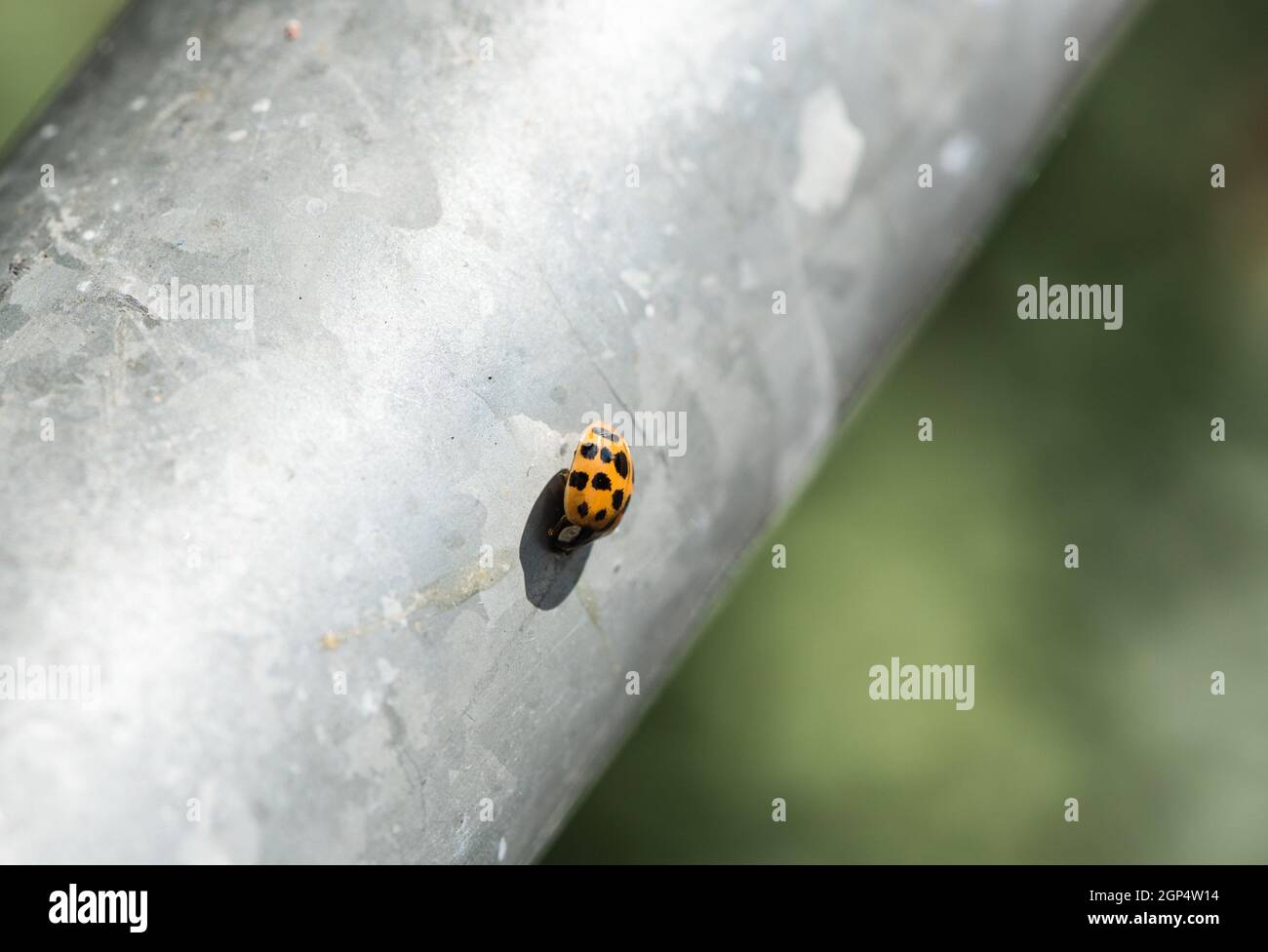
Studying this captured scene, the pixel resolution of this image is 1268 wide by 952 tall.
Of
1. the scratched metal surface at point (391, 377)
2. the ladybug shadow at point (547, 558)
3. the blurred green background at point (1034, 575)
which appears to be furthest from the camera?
the blurred green background at point (1034, 575)

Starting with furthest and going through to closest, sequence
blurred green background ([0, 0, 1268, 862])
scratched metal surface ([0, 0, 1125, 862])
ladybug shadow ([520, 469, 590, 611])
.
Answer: blurred green background ([0, 0, 1268, 862]) < ladybug shadow ([520, 469, 590, 611]) < scratched metal surface ([0, 0, 1125, 862])

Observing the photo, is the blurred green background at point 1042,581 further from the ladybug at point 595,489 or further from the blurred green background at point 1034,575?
the ladybug at point 595,489

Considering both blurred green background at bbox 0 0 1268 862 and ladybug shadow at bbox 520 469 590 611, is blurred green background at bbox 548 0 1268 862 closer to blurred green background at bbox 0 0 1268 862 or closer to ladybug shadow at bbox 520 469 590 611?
blurred green background at bbox 0 0 1268 862

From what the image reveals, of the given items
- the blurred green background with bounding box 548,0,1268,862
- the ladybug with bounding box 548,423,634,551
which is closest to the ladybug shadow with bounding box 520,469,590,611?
the ladybug with bounding box 548,423,634,551

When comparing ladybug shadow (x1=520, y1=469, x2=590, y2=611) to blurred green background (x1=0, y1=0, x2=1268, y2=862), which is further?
blurred green background (x1=0, y1=0, x2=1268, y2=862)

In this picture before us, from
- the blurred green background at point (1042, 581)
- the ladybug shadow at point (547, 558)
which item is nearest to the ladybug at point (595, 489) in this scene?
the ladybug shadow at point (547, 558)

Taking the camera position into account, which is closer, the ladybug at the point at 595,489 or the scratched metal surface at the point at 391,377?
the scratched metal surface at the point at 391,377

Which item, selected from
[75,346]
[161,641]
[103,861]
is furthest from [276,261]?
[103,861]
